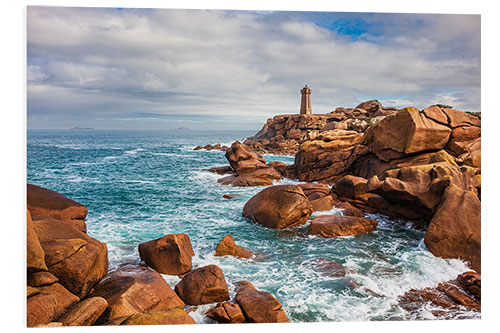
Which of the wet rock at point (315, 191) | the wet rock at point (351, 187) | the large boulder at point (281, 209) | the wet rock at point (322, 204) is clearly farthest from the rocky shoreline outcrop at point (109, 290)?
the wet rock at point (351, 187)

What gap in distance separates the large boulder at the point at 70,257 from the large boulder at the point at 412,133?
1518 cm

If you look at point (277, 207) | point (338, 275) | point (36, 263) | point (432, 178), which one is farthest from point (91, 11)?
point (432, 178)

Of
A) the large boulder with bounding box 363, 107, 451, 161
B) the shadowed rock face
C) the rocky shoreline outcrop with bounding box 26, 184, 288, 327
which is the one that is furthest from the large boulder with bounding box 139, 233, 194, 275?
the large boulder with bounding box 363, 107, 451, 161

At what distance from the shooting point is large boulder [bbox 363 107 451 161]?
1509cm

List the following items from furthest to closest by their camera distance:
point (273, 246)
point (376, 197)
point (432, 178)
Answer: point (376, 197) < point (432, 178) < point (273, 246)

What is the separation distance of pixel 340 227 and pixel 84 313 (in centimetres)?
938

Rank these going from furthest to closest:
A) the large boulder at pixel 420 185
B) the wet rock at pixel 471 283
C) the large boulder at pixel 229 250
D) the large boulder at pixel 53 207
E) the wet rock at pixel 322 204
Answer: the wet rock at pixel 322 204 → the large boulder at pixel 420 185 → the large boulder at pixel 229 250 → the large boulder at pixel 53 207 → the wet rock at pixel 471 283

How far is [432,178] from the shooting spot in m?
11.5

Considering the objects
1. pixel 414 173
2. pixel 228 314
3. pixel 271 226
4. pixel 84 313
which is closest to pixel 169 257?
pixel 228 314

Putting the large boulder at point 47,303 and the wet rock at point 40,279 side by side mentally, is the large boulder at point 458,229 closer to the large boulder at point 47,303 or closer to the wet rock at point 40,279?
the large boulder at point 47,303

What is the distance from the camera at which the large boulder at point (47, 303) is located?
4.72 m

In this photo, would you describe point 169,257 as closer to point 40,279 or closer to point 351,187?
point 40,279

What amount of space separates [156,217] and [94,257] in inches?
330

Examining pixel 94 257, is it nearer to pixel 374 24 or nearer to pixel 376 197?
pixel 374 24
